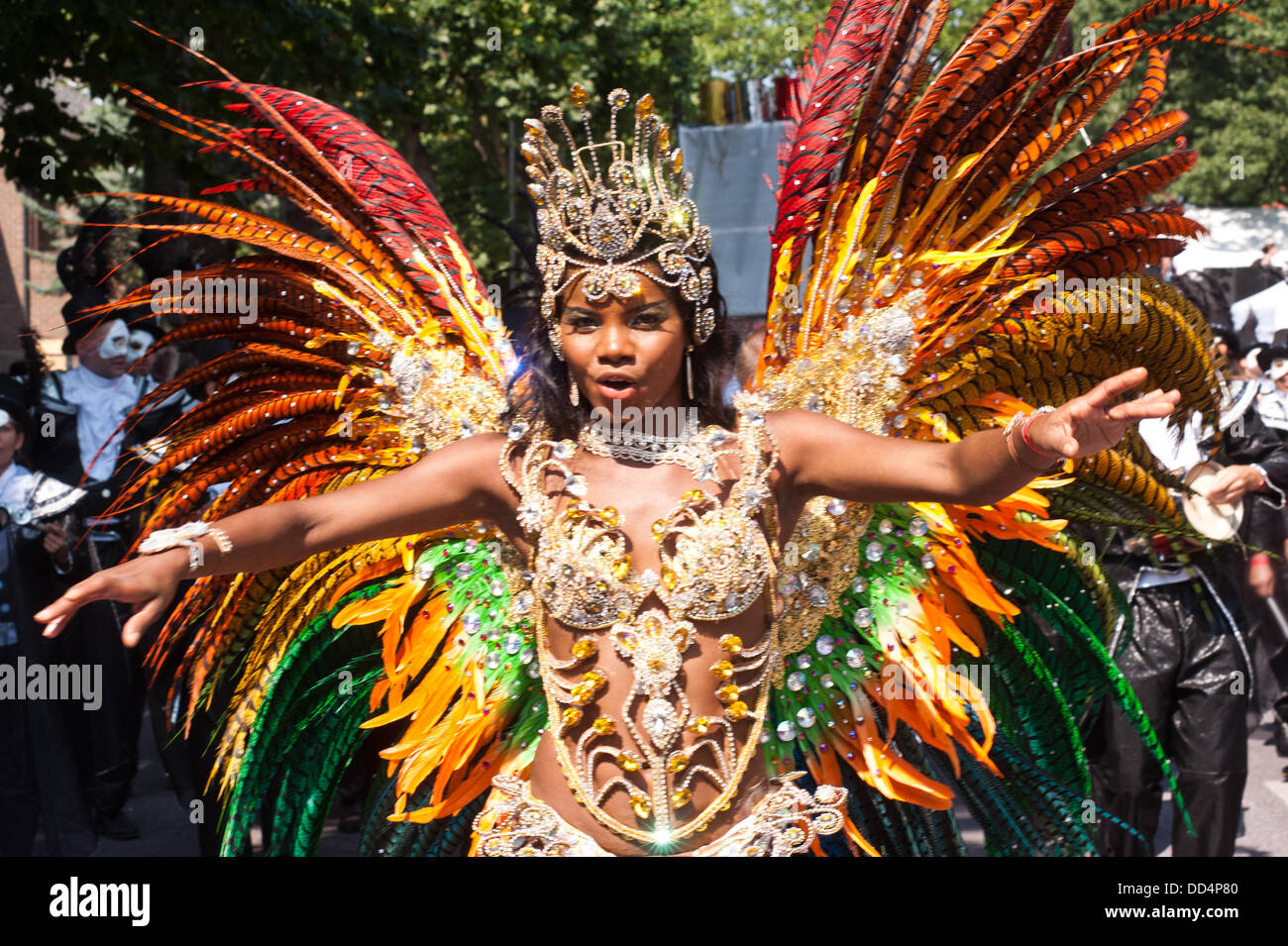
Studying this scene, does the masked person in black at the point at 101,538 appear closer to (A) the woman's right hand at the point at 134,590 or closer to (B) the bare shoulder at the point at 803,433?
(A) the woman's right hand at the point at 134,590

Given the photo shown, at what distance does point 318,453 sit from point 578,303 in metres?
0.86

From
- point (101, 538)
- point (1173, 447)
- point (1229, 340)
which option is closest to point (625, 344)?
point (1173, 447)

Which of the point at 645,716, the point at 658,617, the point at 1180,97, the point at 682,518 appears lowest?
the point at 645,716

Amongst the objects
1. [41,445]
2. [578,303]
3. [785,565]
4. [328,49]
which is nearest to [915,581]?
[785,565]

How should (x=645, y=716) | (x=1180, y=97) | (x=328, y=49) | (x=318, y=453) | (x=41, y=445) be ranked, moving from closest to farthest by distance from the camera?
(x=645, y=716) → (x=318, y=453) → (x=41, y=445) → (x=328, y=49) → (x=1180, y=97)

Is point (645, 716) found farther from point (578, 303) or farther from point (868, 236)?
point (868, 236)

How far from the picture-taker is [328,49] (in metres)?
7.76

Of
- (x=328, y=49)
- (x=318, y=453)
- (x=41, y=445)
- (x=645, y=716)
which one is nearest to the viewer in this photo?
(x=645, y=716)

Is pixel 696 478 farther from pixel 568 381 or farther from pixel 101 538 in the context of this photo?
pixel 101 538

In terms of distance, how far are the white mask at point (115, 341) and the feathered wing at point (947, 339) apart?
3.87 meters

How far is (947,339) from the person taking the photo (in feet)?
9.75

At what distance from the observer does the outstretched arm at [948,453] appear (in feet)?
7.02

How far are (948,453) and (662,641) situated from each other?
2.00ft

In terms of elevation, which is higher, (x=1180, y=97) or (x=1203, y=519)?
(x=1180, y=97)
